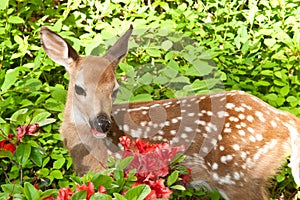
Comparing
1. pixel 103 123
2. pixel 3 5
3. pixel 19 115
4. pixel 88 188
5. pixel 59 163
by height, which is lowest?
pixel 59 163

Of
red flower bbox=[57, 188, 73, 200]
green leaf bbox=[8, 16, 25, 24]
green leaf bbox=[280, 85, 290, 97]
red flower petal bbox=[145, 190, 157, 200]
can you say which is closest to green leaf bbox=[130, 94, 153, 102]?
green leaf bbox=[280, 85, 290, 97]

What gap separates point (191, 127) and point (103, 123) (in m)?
0.66

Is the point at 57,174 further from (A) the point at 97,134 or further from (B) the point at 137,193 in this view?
(B) the point at 137,193

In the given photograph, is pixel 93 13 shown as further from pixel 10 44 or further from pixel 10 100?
pixel 10 100

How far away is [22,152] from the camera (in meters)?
3.23

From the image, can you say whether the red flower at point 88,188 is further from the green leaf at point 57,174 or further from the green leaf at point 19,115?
the green leaf at point 57,174

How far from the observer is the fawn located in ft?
14.7

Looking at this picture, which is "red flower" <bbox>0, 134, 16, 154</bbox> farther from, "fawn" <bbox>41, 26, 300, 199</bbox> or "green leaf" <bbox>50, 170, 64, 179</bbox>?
"green leaf" <bbox>50, 170, 64, 179</bbox>

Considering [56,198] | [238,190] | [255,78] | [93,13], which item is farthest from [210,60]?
[56,198]

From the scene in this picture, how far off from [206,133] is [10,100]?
1.40 meters

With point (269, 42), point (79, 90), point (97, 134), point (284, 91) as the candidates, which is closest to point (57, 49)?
point (79, 90)

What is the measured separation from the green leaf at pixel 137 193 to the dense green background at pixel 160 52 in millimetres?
1945

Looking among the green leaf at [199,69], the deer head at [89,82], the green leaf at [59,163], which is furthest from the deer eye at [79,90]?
the green leaf at [199,69]

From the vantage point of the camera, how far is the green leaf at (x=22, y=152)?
10.6 feet
